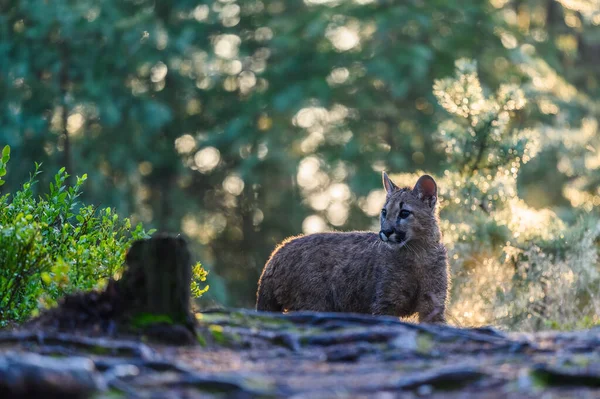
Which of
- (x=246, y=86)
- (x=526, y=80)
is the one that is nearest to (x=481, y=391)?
(x=526, y=80)

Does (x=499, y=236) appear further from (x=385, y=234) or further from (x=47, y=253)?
(x=47, y=253)

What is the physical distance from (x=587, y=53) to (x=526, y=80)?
8453 millimetres

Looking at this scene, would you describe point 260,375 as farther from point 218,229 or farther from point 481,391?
point 218,229

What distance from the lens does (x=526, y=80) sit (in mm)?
33250

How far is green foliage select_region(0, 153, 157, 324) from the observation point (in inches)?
356

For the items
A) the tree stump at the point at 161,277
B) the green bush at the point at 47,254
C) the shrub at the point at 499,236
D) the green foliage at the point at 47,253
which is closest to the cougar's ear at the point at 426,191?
the shrub at the point at 499,236

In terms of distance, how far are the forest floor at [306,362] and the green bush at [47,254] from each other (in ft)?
4.78

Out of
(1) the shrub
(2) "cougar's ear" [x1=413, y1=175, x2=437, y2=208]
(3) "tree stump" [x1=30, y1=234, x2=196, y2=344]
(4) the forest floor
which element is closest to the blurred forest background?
(1) the shrub

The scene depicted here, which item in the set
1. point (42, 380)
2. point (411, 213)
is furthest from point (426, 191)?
point (42, 380)

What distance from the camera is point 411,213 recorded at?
10531 millimetres

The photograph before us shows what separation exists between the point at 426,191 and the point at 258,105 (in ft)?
74.9

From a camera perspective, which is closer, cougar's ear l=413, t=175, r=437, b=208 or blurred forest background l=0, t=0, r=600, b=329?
cougar's ear l=413, t=175, r=437, b=208

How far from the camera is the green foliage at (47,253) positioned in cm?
904

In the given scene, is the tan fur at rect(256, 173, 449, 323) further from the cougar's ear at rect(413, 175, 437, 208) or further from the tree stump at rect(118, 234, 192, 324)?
the tree stump at rect(118, 234, 192, 324)
